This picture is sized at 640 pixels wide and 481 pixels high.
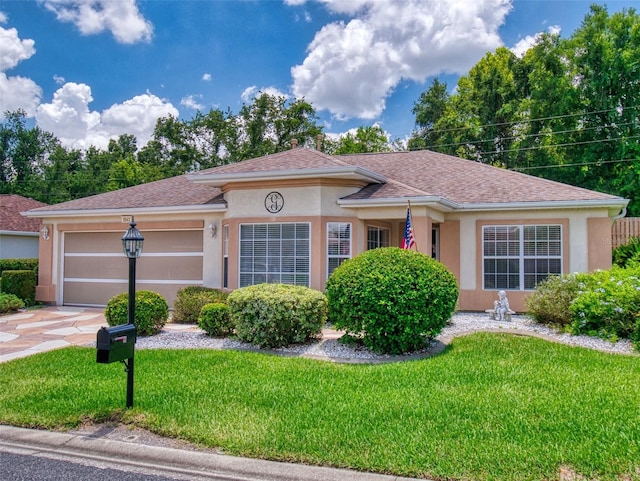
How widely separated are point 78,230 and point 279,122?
24336 millimetres

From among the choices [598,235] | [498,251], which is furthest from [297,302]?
[598,235]

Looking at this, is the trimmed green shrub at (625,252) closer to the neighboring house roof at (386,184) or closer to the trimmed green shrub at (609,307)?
the neighboring house roof at (386,184)

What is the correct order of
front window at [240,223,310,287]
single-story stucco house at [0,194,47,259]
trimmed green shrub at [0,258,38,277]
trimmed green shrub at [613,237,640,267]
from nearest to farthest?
front window at [240,223,310,287]
trimmed green shrub at [613,237,640,267]
trimmed green shrub at [0,258,38,277]
single-story stucco house at [0,194,47,259]

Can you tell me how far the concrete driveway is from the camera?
9.45 meters

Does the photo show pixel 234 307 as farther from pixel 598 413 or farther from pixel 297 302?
pixel 598 413

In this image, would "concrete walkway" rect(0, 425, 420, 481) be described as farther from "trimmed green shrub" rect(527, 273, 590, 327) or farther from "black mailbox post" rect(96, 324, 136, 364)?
"trimmed green shrub" rect(527, 273, 590, 327)

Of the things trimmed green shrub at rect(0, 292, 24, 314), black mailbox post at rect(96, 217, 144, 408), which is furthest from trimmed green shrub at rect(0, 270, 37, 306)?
black mailbox post at rect(96, 217, 144, 408)

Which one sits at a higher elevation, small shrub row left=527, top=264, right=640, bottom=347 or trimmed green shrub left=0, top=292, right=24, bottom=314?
small shrub row left=527, top=264, right=640, bottom=347

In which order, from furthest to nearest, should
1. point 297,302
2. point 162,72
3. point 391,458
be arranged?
point 162,72 < point 297,302 < point 391,458

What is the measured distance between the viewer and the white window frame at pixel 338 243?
12.0m

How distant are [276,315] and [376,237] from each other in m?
5.42

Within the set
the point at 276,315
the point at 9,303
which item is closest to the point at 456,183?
the point at 276,315

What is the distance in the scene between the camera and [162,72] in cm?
1730

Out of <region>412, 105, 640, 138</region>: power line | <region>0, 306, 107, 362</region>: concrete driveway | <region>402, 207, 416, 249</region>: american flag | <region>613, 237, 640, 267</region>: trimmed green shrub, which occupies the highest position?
<region>412, 105, 640, 138</region>: power line
